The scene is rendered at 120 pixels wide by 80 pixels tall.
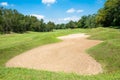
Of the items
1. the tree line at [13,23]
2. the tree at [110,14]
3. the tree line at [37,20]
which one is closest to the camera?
the tree at [110,14]

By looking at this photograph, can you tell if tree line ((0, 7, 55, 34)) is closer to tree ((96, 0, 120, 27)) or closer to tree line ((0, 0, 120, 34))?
tree line ((0, 0, 120, 34))

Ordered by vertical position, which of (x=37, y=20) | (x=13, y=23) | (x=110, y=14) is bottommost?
(x=13, y=23)

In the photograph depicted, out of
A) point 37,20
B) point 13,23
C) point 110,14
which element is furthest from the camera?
point 37,20

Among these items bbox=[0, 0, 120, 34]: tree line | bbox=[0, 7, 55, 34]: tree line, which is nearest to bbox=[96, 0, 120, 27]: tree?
bbox=[0, 0, 120, 34]: tree line

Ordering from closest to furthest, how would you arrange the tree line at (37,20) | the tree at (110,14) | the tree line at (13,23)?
the tree at (110,14), the tree line at (37,20), the tree line at (13,23)

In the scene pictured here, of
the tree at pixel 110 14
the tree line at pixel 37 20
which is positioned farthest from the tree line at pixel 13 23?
the tree at pixel 110 14

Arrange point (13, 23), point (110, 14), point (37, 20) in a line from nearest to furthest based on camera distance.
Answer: point (110, 14) < point (13, 23) < point (37, 20)

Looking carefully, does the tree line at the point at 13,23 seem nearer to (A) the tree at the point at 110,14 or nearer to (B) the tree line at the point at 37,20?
(B) the tree line at the point at 37,20

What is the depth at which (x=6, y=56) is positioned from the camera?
56.5 feet

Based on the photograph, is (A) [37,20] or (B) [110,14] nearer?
(B) [110,14]

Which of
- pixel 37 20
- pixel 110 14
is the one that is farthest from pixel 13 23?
pixel 110 14

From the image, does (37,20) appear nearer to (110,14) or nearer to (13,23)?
(13,23)

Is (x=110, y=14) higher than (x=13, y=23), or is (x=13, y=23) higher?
(x=110, y=14)

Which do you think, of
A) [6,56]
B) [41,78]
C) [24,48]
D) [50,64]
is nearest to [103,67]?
[50,64]
